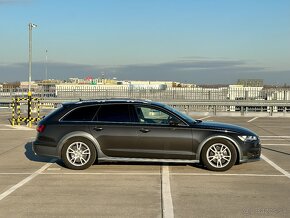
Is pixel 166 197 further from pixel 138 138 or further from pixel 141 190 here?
pixel 138 138

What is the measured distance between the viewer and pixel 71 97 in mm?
28328

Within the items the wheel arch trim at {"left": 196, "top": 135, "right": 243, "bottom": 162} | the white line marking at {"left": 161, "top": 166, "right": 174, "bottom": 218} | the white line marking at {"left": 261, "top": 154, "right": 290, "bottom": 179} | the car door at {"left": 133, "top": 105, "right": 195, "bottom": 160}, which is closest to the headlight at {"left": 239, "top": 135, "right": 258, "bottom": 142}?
the wheel arch trim at {"left": 196, "top": 135, "right": 243, "bottom": 162}

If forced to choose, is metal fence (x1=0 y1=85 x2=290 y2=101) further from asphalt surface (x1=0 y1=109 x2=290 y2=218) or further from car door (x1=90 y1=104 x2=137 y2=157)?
car door (x1=90 y1=104 x2=137 y2=157)

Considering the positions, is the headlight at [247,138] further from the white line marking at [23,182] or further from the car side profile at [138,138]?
the white line marking at [23,182]

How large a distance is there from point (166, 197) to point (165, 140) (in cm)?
223

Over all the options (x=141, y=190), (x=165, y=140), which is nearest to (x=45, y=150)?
(x=165, y=140)

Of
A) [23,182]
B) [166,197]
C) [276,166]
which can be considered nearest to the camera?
[166,197]

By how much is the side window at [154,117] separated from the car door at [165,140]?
21 mm

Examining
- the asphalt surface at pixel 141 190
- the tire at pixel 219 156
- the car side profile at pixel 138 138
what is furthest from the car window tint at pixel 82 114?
the tire at pixel 219 156

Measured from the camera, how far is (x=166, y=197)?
6.53m

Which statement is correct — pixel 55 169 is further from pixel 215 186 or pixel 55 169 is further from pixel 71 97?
pixel 71 97

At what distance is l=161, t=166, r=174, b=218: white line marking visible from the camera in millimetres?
5672

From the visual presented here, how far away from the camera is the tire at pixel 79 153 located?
8781mm

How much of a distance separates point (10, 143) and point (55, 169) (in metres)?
4.49
